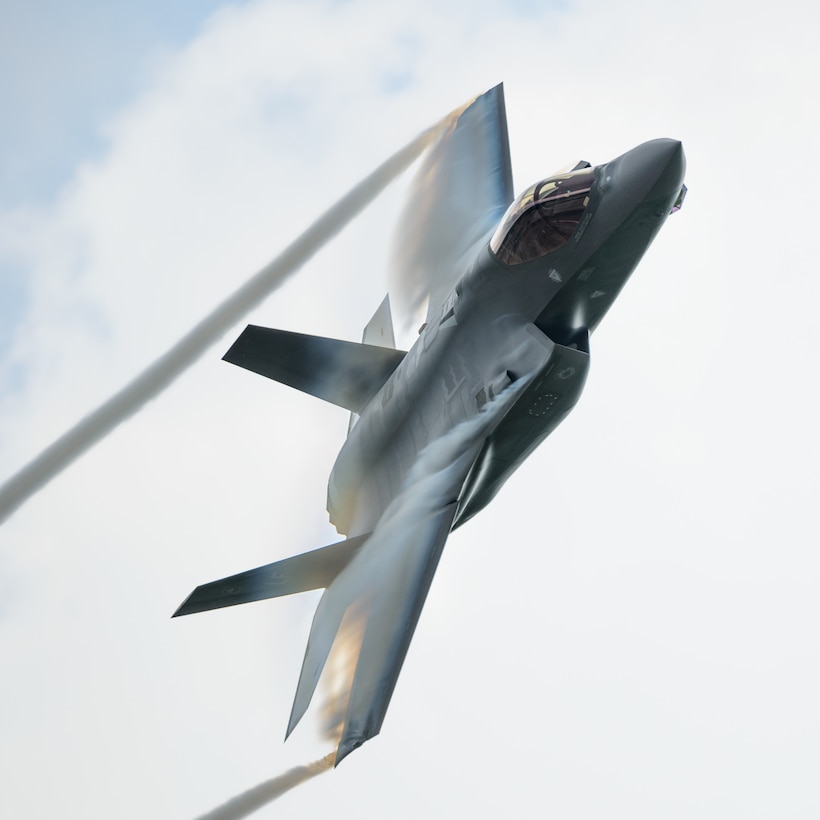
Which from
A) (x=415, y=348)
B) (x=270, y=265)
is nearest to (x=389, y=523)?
(x=415, y=348)

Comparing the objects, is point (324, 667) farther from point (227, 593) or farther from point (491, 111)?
point (491, 111)

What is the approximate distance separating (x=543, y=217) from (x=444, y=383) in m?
2.79

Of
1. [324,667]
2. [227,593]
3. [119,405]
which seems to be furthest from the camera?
[119,405]

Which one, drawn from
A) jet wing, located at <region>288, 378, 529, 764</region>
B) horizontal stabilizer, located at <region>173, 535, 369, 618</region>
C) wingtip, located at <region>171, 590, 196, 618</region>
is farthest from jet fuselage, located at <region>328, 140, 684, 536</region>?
wingtip, located at <region>171, 590, 196, 618</region>

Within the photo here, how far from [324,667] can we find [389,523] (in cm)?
230

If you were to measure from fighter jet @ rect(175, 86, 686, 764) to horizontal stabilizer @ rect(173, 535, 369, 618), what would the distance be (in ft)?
0.06

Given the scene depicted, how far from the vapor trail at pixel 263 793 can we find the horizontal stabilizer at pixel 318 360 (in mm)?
5878

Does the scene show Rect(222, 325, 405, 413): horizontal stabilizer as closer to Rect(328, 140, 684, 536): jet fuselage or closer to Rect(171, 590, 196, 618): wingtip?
Rect(328, 140, 684, 536): jet fuselage

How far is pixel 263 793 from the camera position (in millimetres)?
15016

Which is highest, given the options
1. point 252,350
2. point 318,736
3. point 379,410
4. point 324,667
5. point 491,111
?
point 491,111

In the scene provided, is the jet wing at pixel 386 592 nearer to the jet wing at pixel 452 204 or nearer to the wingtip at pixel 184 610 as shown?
the wingtip at pixel 184 610

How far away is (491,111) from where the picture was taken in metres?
19.7

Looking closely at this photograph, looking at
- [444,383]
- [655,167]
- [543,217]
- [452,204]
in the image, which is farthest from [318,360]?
[655,167]

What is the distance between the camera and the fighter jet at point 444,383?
13.1 m
